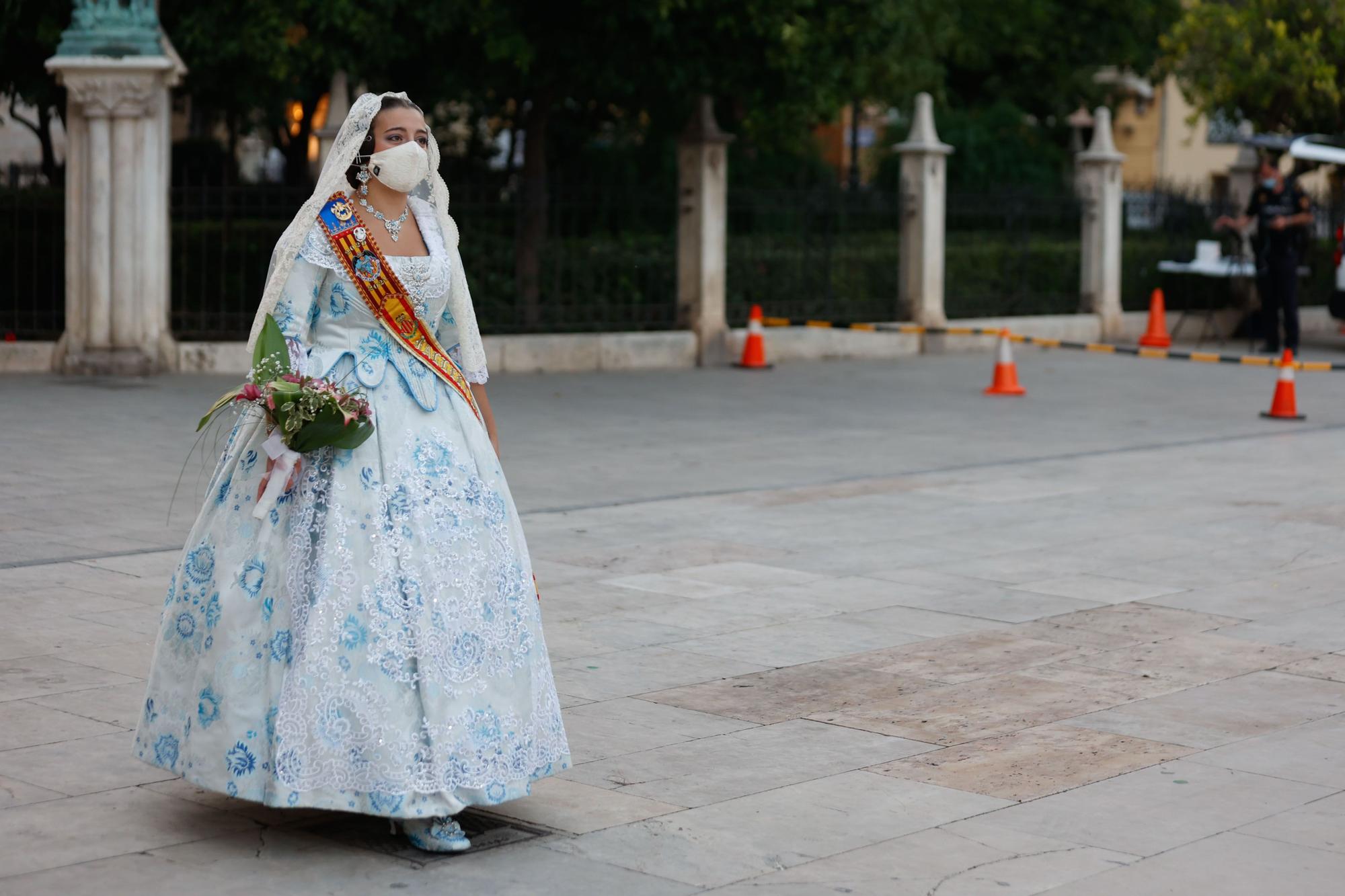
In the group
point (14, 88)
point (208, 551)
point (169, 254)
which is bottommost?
point (208, 551)

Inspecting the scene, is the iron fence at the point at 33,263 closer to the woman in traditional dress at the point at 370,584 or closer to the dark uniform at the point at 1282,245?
the woman in traditional dress at the point at 370,584

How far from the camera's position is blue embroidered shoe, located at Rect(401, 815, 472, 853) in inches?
186

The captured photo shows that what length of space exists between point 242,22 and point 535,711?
1271cm

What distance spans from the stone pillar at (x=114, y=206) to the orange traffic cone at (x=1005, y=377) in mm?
7222

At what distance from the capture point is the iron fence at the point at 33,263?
16.7m

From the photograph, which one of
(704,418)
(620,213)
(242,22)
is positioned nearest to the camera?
(704,418)

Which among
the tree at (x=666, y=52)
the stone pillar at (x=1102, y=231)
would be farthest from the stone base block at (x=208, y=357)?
the stone pillar at (x=1102, y=231)

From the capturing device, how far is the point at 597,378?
701 inches

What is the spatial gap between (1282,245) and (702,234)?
22.1 feet

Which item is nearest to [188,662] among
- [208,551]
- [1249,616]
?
[208,551]

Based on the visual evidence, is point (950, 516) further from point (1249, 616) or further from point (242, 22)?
point (242, 22)

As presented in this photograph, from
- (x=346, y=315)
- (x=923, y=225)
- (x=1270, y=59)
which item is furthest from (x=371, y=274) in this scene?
(x=1270, y=59)

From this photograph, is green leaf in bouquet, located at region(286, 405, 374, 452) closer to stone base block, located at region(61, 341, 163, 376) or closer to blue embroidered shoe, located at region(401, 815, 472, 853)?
blue embroidered shoe, located at region(401, 815, 472, 853)

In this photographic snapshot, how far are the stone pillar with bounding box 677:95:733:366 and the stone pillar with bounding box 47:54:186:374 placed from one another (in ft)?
17.4
